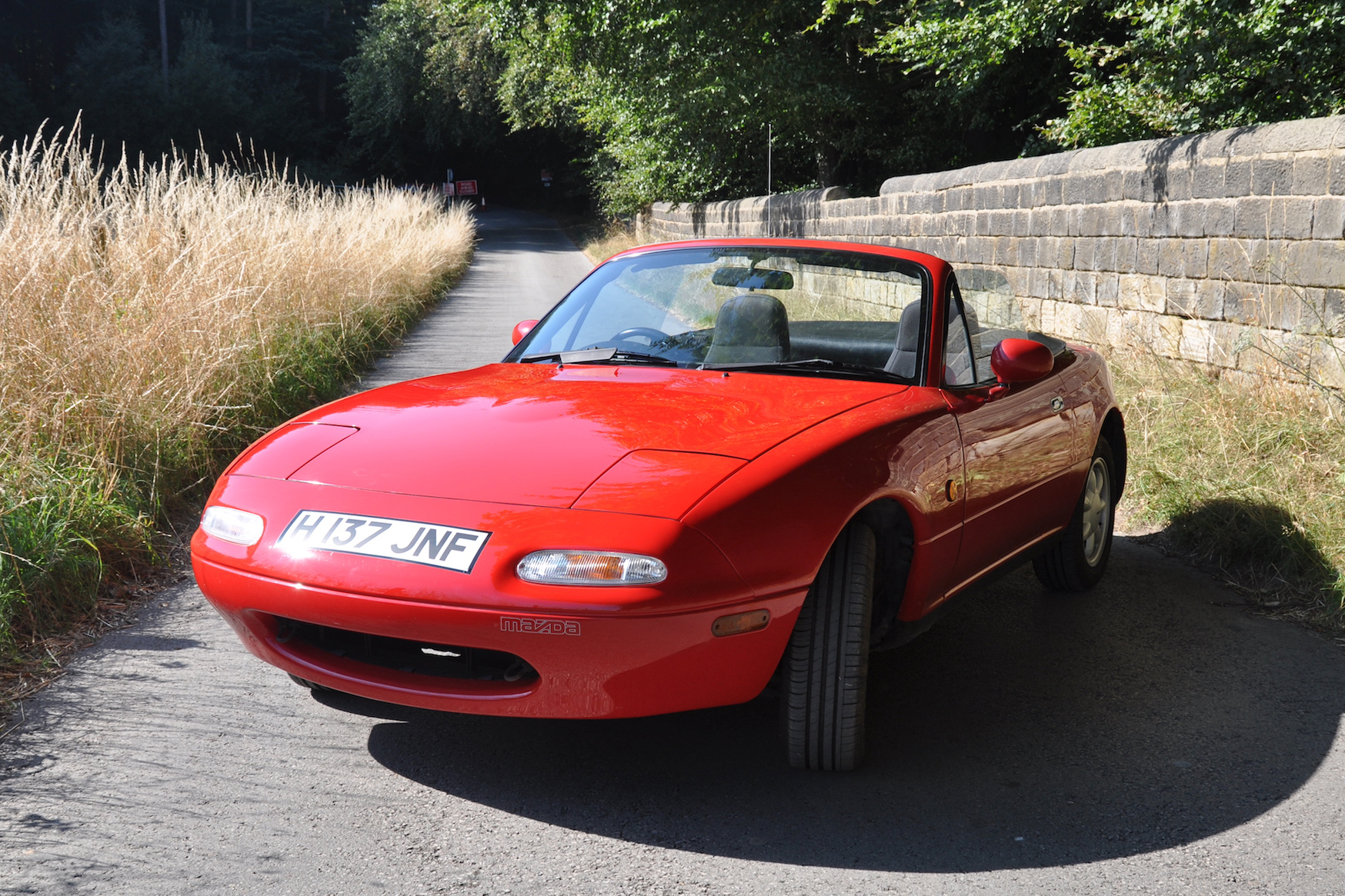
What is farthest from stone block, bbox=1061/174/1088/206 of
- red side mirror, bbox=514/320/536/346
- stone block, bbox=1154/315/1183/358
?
red side mirror, bbox=514/320/536/346

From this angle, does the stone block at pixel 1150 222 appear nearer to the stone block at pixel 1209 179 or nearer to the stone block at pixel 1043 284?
the stone block at pixel 1209 179

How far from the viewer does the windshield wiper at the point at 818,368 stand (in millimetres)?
3625

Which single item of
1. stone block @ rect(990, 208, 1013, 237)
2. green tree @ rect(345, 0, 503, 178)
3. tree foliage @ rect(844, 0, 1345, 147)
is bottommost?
stone block @ rect(990, 208, 1013, 237)

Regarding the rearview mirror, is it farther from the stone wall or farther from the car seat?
the stone wall

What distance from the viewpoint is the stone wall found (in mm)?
6320

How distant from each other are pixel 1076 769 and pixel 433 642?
1742 mm

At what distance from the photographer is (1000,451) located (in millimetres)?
3738

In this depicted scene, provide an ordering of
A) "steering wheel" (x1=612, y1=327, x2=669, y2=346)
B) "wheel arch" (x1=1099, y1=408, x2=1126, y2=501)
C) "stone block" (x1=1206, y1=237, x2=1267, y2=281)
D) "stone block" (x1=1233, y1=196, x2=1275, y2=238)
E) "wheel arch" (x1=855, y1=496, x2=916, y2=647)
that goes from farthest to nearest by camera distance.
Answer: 1. "stone block" (x1=1206, y1=237, x2=1267, y2=281)
2. "stone block" (x1=1233, y1=196, x2=1275, y2=238)
3. "wheel arch" (x1=1099, y1=408, x2=1126, y2=501)
4. "steering wheel" (x1=612, y1=327, x2=669, y2=346)
5. "wheel arch" (x1=855, y1=496, x2=916, y2=647)

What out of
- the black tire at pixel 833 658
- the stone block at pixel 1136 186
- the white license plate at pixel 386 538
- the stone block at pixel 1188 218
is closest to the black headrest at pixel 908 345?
the black tire at pixel 833 658

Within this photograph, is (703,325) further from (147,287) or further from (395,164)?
(395,164)

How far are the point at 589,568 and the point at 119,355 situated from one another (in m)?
4.25

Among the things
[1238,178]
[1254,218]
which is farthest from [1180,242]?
[1254,218]

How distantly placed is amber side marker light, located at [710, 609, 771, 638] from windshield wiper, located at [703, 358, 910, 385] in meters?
1.17

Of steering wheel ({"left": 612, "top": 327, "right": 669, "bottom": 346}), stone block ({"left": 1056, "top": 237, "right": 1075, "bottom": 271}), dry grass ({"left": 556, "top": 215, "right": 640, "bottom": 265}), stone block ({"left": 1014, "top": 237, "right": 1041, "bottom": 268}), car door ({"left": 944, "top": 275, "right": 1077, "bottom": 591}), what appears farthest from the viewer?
dry grass ({"left": 556, "top": 215, "right": 640, "bottom": 265})
